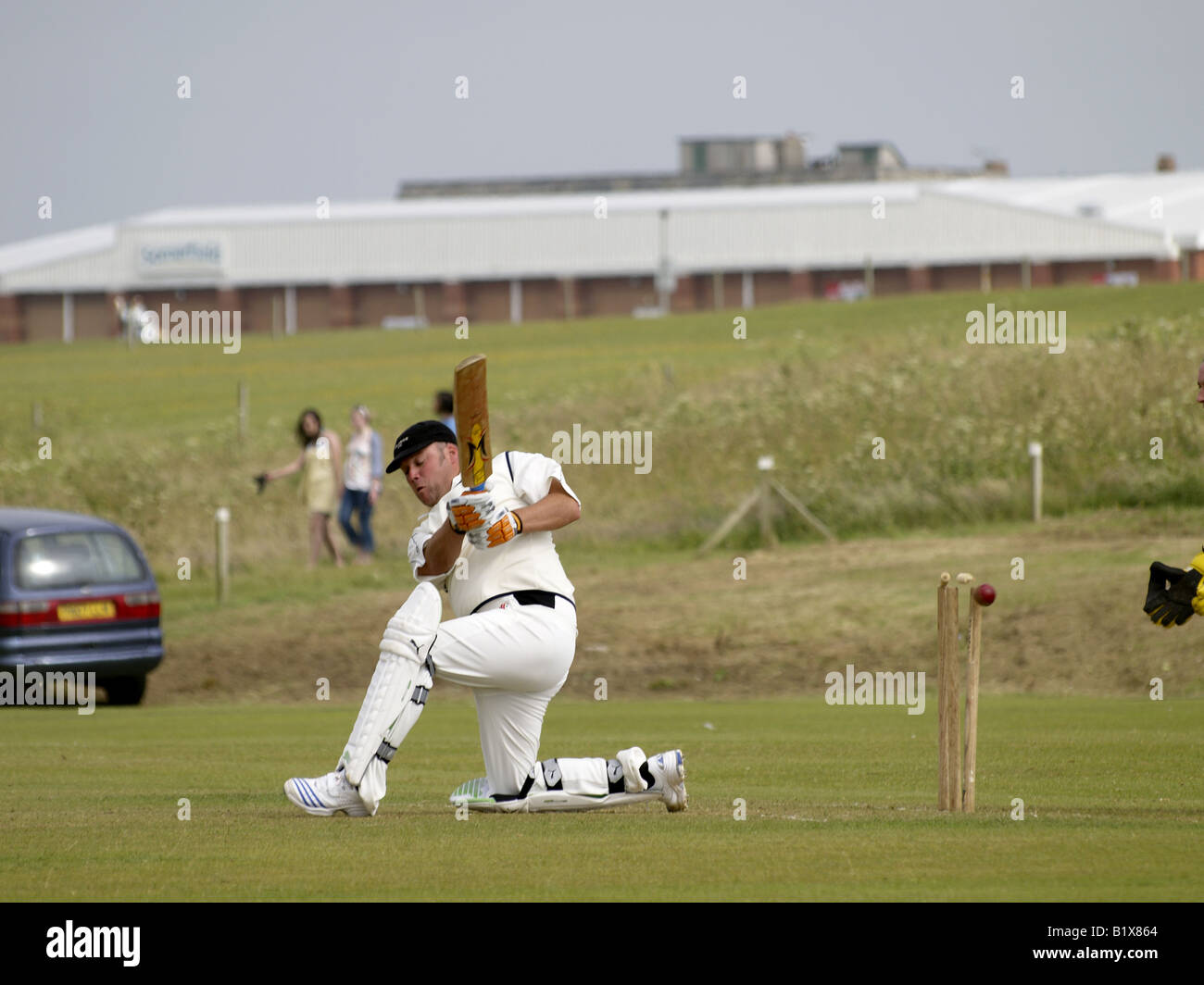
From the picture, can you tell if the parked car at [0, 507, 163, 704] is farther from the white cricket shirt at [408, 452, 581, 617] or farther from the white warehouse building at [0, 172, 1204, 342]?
the white warehouse building at [0, 172, 1204, 342]

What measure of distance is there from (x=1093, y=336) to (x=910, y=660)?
595 inches

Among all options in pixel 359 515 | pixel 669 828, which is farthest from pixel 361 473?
pixel 669 828

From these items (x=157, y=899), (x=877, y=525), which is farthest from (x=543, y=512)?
(x=877, y=525)

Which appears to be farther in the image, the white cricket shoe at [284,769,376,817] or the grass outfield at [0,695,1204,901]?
the white cricket shoe at [284,769,376,817]

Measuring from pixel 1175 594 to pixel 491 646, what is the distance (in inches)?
121

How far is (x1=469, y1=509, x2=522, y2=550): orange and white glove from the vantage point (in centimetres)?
849

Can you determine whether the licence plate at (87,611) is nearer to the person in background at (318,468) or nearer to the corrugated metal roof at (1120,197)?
the person in background at (318,468)

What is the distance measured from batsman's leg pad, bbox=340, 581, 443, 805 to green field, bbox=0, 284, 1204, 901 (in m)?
0.27

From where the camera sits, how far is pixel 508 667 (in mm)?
8703

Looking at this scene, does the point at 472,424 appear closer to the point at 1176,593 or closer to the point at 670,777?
the point at 670,777

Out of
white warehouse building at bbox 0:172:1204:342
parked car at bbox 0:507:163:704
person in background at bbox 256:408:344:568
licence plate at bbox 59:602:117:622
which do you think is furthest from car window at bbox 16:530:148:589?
white warehouse building at bbox 0:172:1204:342

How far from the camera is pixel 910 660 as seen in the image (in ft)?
65.6
